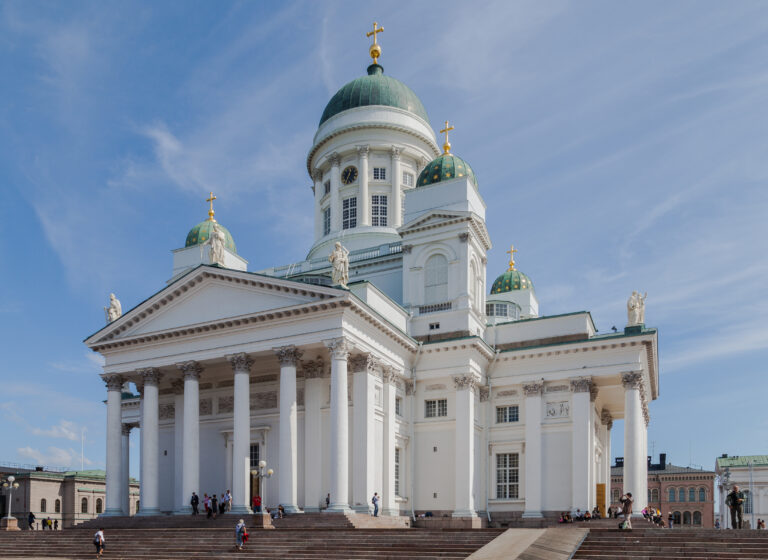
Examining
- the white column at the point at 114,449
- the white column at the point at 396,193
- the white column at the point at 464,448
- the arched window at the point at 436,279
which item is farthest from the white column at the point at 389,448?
the white column at the point at 396,193

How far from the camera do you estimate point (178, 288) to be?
3528 centimetres

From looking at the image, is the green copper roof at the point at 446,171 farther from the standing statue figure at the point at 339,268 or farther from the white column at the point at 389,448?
the white column at the point at 389,448

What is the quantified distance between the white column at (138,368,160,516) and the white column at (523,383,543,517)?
17.2 m

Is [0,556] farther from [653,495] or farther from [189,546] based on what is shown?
[653,495]

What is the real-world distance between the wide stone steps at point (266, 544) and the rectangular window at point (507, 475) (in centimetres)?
1241

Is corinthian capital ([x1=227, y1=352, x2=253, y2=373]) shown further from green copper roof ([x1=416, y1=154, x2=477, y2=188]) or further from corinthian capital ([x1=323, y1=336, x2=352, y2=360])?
green copper roof ([x1=416, y1=154, x2=477, y2=188])

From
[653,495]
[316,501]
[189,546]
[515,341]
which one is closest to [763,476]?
[653,495]

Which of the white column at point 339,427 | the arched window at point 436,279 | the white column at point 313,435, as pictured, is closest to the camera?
the white column at point 339,427

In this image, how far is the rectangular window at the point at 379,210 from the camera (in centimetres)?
4834

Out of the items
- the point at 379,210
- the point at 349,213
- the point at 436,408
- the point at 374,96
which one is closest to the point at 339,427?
the point at 436,408

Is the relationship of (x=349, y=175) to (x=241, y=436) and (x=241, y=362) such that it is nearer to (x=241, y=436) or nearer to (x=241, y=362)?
(x=241, y=362)

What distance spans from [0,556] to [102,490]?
162 feet

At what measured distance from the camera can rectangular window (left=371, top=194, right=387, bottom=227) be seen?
48344 mm

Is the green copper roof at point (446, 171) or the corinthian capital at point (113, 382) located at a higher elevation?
the green copper roof at point (446, 171)
